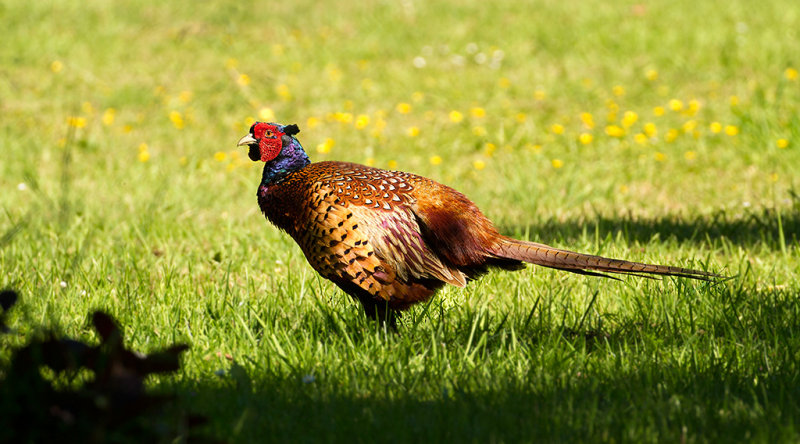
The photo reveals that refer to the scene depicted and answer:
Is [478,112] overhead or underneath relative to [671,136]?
overhead

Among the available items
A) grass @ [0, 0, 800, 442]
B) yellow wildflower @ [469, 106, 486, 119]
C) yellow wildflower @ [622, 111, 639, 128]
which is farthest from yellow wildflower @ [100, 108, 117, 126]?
yellow wildflower @ [622, 111, 639, 128]

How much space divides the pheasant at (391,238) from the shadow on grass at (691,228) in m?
1.16

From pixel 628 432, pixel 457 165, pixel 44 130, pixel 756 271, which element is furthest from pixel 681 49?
pixel 628 432

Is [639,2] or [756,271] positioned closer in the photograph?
[756,271]

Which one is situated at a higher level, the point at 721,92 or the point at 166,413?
the point at 721,92

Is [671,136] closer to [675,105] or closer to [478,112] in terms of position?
[675,105]

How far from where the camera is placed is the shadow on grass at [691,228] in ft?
15.9

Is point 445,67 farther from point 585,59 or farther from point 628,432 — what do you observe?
point 628,432

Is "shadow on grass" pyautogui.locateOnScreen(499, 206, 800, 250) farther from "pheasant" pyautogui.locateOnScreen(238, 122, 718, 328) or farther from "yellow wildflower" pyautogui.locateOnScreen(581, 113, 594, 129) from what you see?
"yellow wildflower" pyautogui.locateOnScreen(581, 113, 594, 129)

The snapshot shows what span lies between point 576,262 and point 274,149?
135cm

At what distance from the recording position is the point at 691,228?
5.09 meters

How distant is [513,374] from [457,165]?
393 cm

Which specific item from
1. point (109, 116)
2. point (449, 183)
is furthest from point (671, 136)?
point (109, 116)

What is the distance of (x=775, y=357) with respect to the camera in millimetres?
3086
